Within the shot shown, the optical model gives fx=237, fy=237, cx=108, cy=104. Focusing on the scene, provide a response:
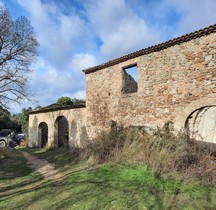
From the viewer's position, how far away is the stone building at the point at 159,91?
8602 mm

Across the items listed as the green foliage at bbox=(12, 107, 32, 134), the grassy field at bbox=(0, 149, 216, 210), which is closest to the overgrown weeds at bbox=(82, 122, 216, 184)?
the grassy field at bbox=(0, 149, 216, 210)

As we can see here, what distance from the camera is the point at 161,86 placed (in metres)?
9.91

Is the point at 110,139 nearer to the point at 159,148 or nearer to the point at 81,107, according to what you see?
the point at 159,148

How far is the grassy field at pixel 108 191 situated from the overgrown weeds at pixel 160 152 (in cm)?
37

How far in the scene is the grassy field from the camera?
5.39 m

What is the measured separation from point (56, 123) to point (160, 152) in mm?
11387

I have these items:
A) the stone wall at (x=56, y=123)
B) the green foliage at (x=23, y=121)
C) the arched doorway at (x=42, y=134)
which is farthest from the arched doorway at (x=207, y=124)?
the green foliage at (x=23, y=121)

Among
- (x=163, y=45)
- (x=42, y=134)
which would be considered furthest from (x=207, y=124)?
(x=42, y=134)

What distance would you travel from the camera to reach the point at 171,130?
30.3ft

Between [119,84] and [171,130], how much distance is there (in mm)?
3933

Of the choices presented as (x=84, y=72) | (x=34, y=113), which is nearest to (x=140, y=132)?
(x=84, y=72)

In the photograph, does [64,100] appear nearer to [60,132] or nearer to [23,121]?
[60,132]

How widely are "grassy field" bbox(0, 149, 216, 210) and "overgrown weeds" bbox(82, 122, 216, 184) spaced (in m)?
0.37

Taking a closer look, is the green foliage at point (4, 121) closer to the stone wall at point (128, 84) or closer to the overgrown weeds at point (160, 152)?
the stone wall at point (128, 84)
